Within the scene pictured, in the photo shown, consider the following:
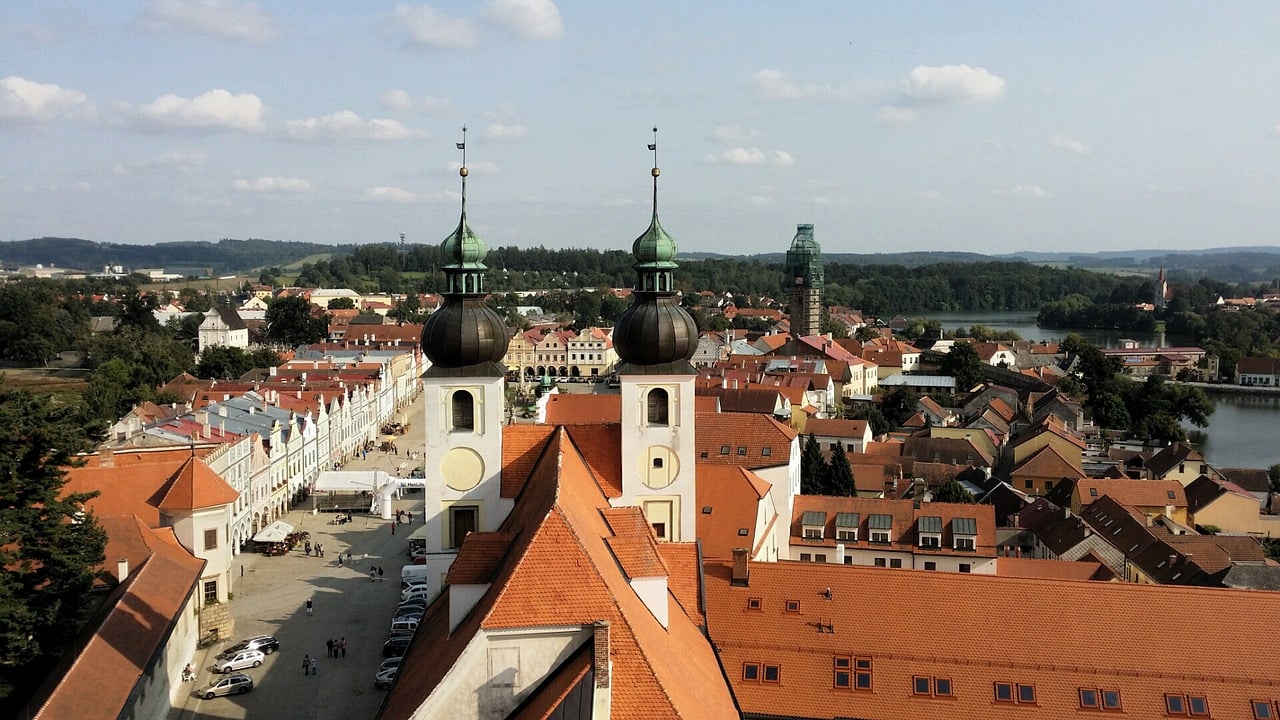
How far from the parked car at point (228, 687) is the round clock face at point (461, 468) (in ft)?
33.1

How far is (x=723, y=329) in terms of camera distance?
472ft

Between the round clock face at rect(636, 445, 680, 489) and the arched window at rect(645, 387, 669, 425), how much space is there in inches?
23.8

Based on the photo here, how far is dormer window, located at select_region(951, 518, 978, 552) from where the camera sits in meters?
33.1

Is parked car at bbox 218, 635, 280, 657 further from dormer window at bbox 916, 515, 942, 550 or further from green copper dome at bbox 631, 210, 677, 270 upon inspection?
dormer window at bbox 916, 515, 942, 550

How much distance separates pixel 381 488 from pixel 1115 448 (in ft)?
146

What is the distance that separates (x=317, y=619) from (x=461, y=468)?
14.4m

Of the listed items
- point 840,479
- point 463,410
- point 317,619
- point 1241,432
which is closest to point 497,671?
point 463,410

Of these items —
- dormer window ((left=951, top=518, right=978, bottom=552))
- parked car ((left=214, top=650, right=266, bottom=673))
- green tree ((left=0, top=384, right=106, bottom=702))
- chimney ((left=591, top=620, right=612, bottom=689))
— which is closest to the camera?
chimney ((left=591, top=620, right=612, bottom=689))

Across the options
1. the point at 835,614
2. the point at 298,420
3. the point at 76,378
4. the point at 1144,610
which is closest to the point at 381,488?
the point at 298,420

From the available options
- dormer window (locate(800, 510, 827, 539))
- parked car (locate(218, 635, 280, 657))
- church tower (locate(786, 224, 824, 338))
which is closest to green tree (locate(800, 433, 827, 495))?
dormer window (locate(800, 510, 827, 539))

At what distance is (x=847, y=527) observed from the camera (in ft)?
114

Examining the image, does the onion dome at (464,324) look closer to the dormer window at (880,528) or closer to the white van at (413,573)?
the white van at (413,573)

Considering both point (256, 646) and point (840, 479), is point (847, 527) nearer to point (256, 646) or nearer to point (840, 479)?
point (840, 479)

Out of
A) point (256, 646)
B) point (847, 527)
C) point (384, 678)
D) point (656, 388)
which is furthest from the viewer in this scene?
point (847, 527)
